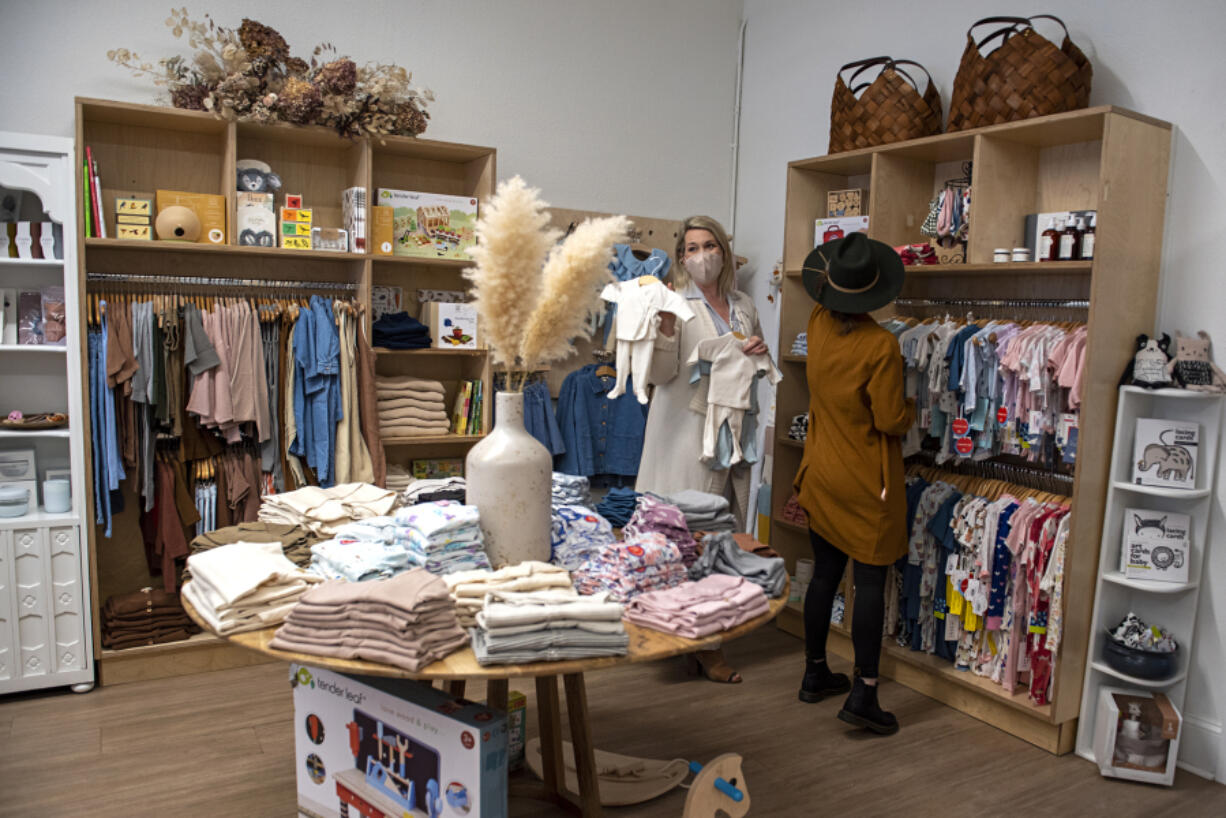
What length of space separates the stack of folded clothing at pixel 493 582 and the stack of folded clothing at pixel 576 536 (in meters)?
0.21

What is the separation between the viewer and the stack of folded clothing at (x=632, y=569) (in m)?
2.28

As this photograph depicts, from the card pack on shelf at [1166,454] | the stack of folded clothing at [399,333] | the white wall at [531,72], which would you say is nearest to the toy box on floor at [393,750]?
the stack of folded clothing at [399,333]

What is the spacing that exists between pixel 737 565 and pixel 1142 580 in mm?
1714

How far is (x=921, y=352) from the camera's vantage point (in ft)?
12.4

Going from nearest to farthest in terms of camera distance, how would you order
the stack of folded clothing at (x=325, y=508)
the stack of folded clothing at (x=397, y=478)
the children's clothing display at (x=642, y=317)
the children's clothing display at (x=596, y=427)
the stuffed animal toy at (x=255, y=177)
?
the stack of folded clothing at (x=325, y=508) → the children's clothing display at (x=642, y=317) → the stuffed animal toy at (x=255, y=177) → the stack of folded clothing at (x=397, y=478) → the children's clothing display at (x=596, y=427)

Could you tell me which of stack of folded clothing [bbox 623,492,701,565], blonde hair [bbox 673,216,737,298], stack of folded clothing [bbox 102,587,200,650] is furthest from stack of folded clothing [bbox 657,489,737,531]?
stack of folded clothing [bbox 102,587,200,650]

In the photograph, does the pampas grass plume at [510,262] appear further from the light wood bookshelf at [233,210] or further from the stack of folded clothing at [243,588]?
the light wood bookshelf at [233,210]

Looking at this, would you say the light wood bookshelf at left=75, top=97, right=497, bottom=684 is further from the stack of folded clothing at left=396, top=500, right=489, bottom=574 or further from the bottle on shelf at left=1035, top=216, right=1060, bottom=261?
the bottle on shelf at left=1035, top=216, right=1060, bottom=261

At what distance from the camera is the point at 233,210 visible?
3895 mm

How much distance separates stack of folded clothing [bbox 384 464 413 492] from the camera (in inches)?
171

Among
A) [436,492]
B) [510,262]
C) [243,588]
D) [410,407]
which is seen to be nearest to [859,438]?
[436,492]

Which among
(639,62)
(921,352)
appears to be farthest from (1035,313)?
(639,62)

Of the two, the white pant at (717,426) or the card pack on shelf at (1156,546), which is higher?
the white pant at (717,426)

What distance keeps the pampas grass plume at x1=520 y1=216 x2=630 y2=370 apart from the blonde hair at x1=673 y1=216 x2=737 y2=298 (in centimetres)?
166
